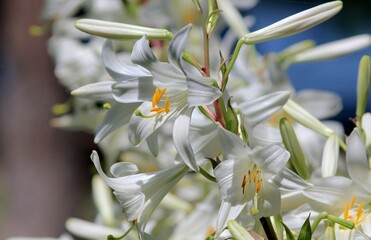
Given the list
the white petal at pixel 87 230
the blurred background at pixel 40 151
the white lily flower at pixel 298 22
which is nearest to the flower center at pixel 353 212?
the white lily flower at pixel 298 22

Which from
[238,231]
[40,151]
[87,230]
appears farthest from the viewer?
[40,151]

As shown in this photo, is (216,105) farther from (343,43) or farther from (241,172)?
(343,43)

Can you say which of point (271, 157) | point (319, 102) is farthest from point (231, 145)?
point (319, 102)

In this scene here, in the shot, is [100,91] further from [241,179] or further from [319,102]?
[319,102]

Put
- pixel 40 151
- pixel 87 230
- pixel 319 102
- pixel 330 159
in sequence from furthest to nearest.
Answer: pixel 40 151, pixel 319 102, pixel 87 230, pixel 330 159

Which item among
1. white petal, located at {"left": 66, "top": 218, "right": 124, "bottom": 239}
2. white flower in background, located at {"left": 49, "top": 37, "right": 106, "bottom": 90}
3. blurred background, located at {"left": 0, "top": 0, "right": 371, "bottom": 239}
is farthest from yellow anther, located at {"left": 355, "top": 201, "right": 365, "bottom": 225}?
blurred background, located at {"left": 0, "top": 0, "right": 371, "bottom": 239}

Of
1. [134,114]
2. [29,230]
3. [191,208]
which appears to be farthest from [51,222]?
[134,114]
